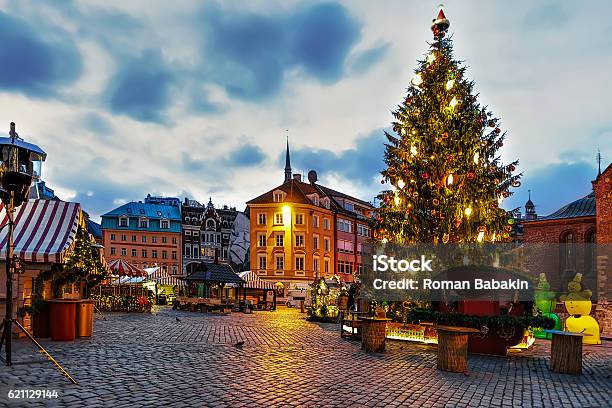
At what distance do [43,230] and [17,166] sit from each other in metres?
2.88

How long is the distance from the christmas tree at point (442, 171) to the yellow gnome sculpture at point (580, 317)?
14.6 ft

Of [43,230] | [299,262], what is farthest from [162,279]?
[43,230]

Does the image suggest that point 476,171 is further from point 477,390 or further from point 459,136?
point 477,390

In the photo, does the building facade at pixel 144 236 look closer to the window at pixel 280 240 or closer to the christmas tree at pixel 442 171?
the window at pixel 280 240

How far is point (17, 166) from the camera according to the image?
42.9 feet

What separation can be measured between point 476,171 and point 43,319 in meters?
15.4

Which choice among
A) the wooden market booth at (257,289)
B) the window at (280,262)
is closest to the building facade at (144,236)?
the window at (280,262)

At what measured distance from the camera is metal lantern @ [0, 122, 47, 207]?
9609 millimetres

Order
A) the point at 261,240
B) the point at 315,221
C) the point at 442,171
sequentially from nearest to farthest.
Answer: the point at 442,171 < the point at 261,240 < the point at 315,221

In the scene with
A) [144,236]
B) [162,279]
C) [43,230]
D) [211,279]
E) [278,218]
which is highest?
[278,218]

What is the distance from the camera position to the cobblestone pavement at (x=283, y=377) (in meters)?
7.96

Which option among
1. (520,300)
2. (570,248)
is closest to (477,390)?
(520,300)

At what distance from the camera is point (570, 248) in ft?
126

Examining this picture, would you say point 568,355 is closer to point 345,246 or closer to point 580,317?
point 580,317
